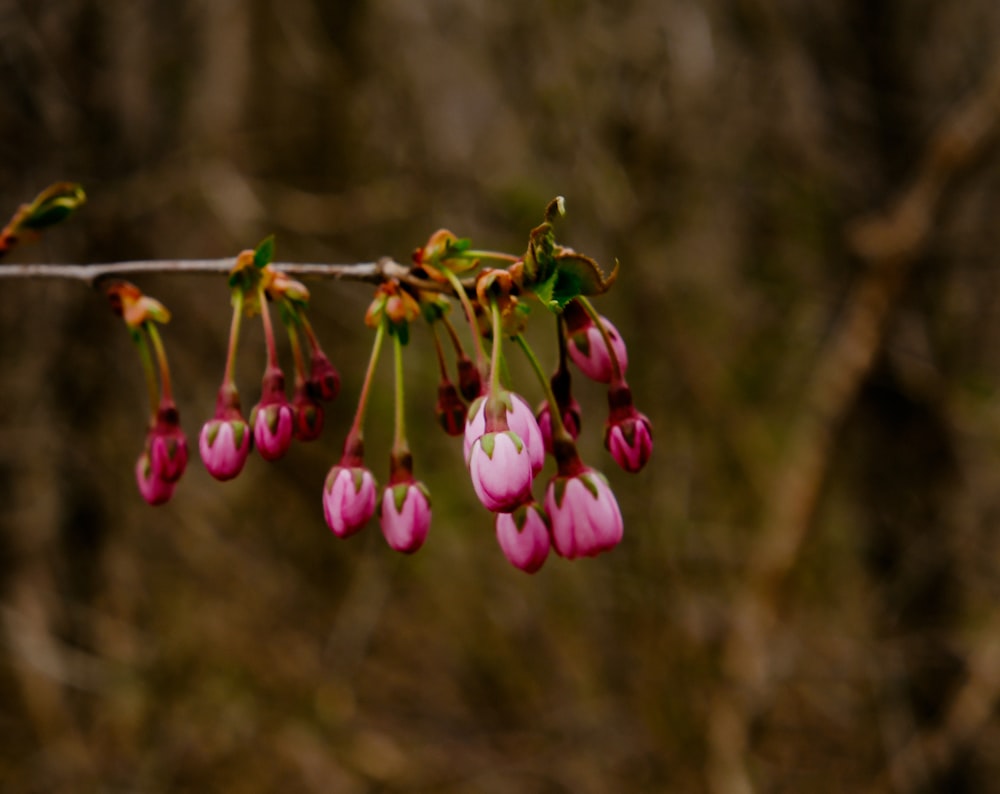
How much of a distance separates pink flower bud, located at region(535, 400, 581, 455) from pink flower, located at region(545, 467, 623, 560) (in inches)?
3.7

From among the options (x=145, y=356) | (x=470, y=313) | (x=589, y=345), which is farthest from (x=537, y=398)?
(x=470, y=313)

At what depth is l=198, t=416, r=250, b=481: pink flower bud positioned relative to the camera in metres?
1.12

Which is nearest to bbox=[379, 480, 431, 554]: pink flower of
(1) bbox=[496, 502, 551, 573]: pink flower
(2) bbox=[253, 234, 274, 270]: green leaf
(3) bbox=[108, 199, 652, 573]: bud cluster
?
(3) bbox=[108, 199, 652, 573]: bud cluster

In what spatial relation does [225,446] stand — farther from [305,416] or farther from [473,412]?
[473,412]

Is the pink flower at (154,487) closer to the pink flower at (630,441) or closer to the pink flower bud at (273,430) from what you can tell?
the pink flower bud at (273,430)

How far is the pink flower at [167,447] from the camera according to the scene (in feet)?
3.97

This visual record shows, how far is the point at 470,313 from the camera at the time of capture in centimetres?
92

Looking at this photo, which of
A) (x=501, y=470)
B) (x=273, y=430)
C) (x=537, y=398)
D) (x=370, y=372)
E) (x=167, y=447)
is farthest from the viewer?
(x=537, y=398)

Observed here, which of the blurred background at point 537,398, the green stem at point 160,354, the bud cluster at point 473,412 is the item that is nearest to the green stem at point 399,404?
the bud cluster at point 473,412

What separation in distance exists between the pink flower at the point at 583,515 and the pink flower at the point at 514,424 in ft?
0.35

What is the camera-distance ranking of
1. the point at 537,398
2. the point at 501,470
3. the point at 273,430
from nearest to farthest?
Answer: the point at 501,470 → the point at 273,430 → the point at 537,398

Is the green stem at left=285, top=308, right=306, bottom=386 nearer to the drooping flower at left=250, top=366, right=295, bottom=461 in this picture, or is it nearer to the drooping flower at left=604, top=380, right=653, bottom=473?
the drooping flower at left=250, top=366, right=295, bottom=461

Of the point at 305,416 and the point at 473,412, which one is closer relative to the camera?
the point at 473,412

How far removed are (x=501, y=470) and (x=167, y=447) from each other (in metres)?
0.63
